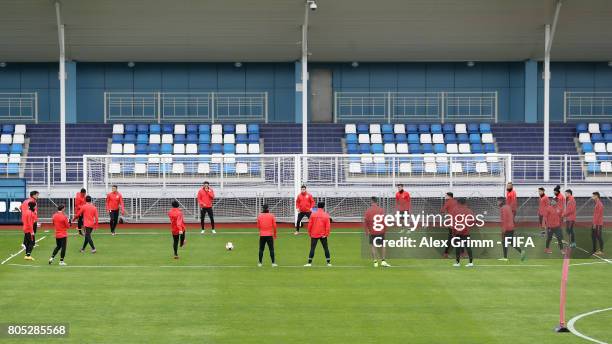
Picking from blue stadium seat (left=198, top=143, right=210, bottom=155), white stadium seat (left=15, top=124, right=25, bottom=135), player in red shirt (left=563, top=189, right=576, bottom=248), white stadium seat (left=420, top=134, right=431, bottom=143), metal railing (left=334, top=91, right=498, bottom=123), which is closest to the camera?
player in red shirt (left=563, top=189, right=576, bottom=248)

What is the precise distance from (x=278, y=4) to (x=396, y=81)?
389 inches

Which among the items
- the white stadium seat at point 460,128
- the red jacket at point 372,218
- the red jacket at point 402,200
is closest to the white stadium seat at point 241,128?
the white stadium seat at point 460,128

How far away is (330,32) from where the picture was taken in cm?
4584

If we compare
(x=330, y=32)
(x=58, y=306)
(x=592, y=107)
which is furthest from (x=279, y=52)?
(x=58, y=306)

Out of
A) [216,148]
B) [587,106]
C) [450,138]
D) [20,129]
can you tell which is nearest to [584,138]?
[587,106]

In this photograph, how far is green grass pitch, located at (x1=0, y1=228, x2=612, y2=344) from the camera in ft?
66.9

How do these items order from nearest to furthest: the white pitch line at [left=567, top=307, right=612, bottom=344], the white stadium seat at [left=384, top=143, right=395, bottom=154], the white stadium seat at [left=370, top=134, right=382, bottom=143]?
the white pitch line at [left=567, top=307, right=612, bottom=344]
the white stadium seat at [left=384, top=143, right=395, bottom=154]
the white stadium seat at [left=370, top=134, right=382, bottom=143]

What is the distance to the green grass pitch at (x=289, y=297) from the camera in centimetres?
2041

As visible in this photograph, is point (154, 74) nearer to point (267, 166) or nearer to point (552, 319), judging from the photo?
point (267, 166)

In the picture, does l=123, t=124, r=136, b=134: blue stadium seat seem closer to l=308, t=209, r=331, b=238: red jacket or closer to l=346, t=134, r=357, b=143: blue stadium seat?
l=346, t=134, r=357, b=143: blue stadium seat

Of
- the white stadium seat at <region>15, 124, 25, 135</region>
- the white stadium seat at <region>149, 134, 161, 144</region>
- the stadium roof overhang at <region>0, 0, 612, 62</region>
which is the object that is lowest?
the white stadium seat at <region>149, 134, 161, 144</region>

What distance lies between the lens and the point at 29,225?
2972cm

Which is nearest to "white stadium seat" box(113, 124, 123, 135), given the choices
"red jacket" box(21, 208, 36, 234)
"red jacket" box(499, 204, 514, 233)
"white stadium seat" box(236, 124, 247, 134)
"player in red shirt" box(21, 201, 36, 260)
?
"white stadium seat" box(236, 124, 247, 134)

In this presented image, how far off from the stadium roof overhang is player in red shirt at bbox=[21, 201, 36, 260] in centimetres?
1543
